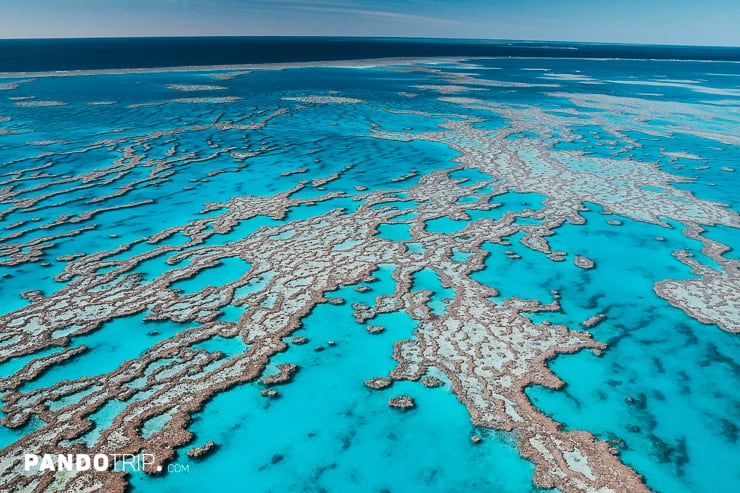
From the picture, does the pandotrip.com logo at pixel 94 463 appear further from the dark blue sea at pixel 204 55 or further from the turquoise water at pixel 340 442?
the dark blue sea at pixel 204 55

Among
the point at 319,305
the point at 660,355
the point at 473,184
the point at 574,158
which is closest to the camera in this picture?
the point at 660,355

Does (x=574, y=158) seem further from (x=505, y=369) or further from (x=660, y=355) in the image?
(x=505, y=369)

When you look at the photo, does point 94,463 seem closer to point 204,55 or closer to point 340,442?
point 340,442

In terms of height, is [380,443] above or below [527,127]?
below

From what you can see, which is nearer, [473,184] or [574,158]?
[473,184]

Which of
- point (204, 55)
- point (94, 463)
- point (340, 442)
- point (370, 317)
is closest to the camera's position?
point (94, 463)

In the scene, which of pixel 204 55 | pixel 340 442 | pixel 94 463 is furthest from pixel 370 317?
pixel 204 55

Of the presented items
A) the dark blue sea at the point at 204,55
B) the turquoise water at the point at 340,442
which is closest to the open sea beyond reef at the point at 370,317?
the turquoise water at the point at 340,442

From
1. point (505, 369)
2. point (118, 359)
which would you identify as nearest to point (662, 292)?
point (505, 369)

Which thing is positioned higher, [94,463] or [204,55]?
[204,55]
